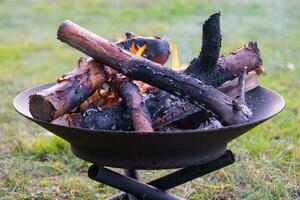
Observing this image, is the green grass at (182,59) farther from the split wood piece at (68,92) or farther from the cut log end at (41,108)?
the cut log end at (41,108)

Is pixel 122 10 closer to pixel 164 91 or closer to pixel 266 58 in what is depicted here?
pixel 266 58

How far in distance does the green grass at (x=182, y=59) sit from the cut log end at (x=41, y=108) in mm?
970

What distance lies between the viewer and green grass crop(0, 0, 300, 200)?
3100mm

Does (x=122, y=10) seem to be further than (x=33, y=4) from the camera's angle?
No

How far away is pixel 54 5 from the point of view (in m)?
9.00

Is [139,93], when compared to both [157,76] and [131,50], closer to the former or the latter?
[157,76]

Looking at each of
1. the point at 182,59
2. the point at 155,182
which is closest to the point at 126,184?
the point at 155,182

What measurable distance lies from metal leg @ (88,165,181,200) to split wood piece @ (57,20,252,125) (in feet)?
1.30

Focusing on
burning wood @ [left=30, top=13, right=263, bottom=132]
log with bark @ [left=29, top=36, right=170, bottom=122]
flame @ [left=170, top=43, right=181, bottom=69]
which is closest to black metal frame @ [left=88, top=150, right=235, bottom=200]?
burning wood @ [left=30, top=13, right=263, bottom=132]

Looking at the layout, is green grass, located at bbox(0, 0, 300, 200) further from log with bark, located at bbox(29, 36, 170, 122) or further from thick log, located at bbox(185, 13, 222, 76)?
log with bark, located at bbox(29, 36, 170, 122)

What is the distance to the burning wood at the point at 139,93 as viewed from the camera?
218 cm

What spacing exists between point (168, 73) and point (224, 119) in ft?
0.93

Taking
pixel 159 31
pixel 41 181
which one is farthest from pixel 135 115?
pixel 159 31

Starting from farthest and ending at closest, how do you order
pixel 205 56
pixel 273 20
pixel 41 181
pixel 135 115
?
pixel 273 20
pixel 41 181
pixel 205 56
pixel 135 115
